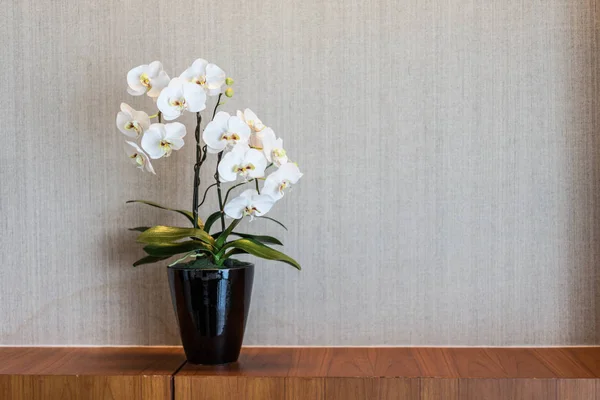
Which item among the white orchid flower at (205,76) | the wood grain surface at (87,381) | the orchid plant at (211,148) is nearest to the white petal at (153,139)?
the orchid plant at (211,148)

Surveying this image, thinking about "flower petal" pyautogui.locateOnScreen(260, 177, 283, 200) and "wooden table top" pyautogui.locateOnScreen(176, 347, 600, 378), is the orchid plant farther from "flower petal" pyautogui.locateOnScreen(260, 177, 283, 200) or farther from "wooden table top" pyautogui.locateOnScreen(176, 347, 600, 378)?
"wooden table top" pyautogui.locateOnScreen(176, 347, 600, 378)

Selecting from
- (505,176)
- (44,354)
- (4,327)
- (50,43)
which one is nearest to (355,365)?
(505,176)

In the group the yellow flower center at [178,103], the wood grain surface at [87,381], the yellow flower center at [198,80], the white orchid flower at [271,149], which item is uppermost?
the yellow flower center at [198,80]

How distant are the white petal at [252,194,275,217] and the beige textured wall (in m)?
0.20

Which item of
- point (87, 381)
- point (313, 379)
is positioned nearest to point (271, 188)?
point (313, 379)

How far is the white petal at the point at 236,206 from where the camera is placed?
1.07m

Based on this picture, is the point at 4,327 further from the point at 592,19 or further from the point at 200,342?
the point at 592,19

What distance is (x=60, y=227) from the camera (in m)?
1.31

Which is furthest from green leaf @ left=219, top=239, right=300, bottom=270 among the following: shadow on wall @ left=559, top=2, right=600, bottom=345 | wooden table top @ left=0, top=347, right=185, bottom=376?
shadow on wall @ left=559, top=2, right=600, bottom=345

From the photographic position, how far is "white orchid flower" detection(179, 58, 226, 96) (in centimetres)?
109

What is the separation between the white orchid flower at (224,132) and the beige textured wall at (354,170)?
22 centimetres

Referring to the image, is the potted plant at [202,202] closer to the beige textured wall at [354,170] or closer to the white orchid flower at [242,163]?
the white orchid flower at [242,163]

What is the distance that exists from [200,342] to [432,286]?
19.3 inches

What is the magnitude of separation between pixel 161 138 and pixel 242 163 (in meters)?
0.16
